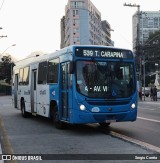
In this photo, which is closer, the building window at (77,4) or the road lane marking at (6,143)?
the road lane marking at (6,143)

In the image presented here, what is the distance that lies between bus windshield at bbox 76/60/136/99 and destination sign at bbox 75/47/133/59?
0.25 meters

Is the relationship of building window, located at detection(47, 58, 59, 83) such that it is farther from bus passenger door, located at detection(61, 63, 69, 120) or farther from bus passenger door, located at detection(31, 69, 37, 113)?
bus passenger door, located at detection(31, 69, 37, 113)

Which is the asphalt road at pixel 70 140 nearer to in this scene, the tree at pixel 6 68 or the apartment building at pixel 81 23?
the tree at pixel 6 68

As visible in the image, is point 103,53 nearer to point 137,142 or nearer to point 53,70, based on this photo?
point 53,70

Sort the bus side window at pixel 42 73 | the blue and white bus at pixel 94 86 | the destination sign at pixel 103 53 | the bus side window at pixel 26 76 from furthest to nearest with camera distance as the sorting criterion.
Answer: the bus side window at pixel 26 76
the bus side window at pixel 42 73
the destination sign at pixel 103 53
the blue and white bus at pixel 94 86

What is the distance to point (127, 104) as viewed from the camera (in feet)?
45.1

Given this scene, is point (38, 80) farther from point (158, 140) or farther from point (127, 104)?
point (158, 140)

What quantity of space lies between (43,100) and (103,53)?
4.08 metres

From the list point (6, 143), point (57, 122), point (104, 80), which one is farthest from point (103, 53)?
point (6, 143)

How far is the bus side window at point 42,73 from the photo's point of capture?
1687cm

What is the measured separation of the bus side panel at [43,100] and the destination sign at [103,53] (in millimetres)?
2989

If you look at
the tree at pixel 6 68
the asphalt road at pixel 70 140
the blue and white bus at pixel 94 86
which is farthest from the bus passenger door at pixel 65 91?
the tree at pixel 6 68

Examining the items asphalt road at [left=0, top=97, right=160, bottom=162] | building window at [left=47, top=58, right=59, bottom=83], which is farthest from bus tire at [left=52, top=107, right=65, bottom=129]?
building window at [left=47, top=58, right=59, bottom=83]

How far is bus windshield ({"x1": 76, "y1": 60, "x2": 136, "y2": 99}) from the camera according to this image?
44.0ft
